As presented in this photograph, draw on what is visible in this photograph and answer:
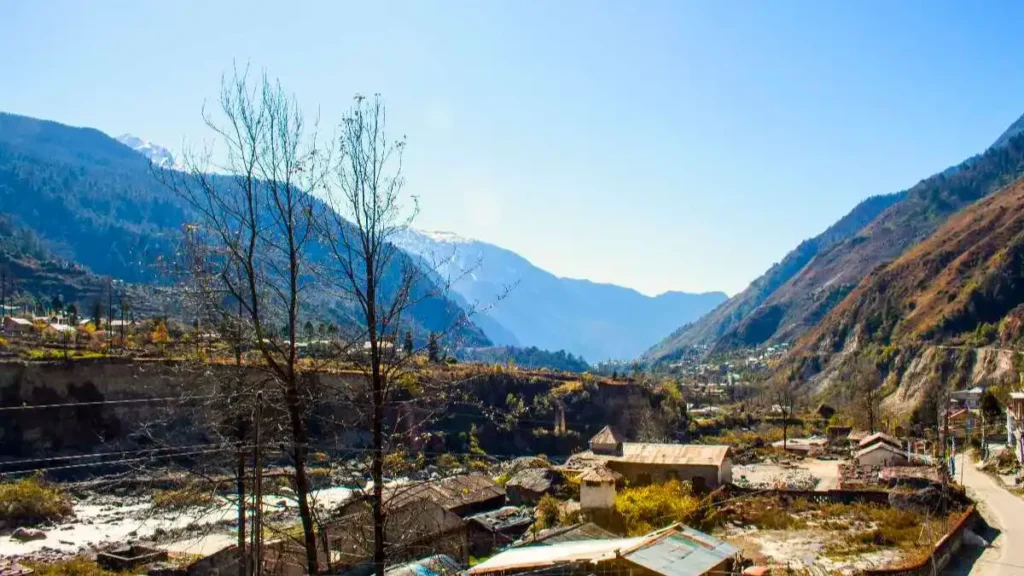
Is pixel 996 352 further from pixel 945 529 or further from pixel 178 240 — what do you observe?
pixel 178 240

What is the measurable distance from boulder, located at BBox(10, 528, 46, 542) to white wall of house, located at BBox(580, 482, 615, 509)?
2386cm

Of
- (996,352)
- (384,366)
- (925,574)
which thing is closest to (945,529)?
(925,574)

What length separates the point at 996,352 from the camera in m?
77.0

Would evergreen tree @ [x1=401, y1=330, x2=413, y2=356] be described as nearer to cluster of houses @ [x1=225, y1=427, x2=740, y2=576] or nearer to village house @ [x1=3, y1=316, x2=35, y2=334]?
cluster of houses @ [x1=225, y1=427, x2=740, y2=576]

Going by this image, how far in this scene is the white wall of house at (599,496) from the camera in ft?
88.1

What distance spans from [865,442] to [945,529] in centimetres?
2443

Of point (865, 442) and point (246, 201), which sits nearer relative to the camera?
point (246, 201)

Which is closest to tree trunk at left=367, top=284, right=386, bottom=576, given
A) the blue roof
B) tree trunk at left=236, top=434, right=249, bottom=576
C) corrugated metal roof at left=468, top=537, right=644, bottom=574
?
tree trunk at left=236, top=434, right=249, bottom=576

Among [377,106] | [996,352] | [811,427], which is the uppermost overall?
[377,106]

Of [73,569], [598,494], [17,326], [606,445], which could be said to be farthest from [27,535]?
[17,326]

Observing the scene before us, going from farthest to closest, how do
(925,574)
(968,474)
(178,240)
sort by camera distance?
(968,474)
(925,574)
(178,240)

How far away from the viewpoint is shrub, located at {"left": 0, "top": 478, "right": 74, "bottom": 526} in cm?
3522

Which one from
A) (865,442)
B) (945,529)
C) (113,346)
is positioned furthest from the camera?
Answer: (113,346)

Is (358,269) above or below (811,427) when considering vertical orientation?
above
